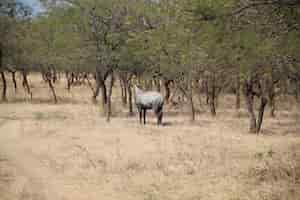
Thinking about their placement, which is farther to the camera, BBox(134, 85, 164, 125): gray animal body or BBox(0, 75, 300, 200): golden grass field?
BBox(134, 85, 164, 125): gray animal body

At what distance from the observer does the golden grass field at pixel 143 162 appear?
11812mm

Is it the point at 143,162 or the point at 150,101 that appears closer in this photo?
the point at 143,162

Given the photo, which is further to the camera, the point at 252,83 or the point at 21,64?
the point at 21,64

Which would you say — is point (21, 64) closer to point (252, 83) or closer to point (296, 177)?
point (252, 83)

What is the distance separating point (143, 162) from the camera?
51.0 ft

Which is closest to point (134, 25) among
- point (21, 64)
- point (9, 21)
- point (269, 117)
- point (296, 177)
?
point (269, 117)

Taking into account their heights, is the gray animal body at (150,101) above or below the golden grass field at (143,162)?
below

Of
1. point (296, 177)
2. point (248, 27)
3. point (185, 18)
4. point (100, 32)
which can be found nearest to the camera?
point (185, 18)

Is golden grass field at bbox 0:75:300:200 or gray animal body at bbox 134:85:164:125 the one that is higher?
golden grass field at bbox 0:75:300:200

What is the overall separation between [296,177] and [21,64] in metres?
39.4

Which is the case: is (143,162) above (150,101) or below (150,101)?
above

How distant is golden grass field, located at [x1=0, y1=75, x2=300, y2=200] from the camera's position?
11.8 metres

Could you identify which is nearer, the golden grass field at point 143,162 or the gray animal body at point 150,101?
the golden grass field at point 143,162

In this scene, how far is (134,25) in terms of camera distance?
29.3 m
